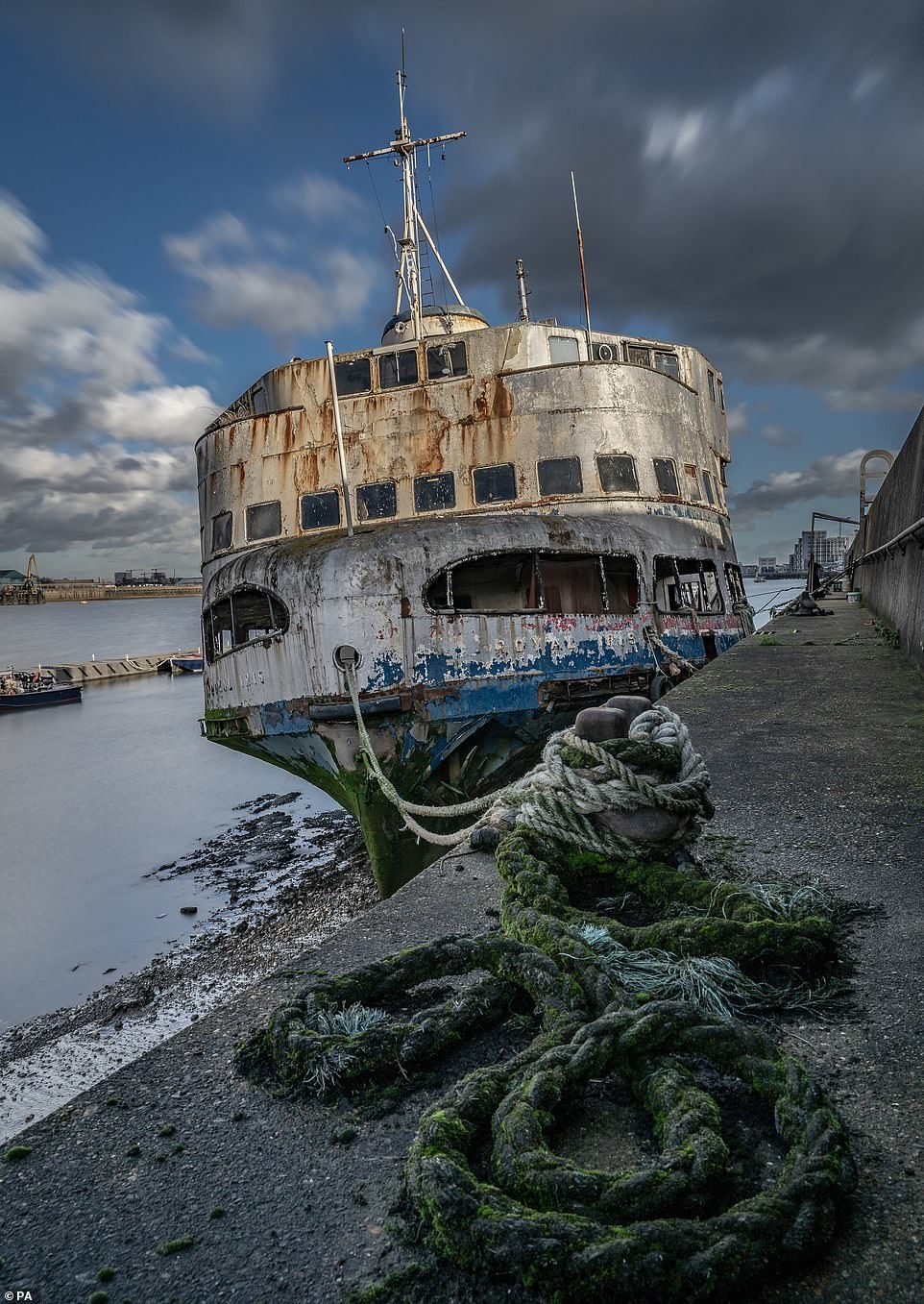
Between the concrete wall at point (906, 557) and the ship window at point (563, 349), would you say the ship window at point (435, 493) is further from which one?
the concrete wall at point (906, 557)

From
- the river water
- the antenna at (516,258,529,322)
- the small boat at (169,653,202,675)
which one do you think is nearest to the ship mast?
the antenna at (516,258,529,322)

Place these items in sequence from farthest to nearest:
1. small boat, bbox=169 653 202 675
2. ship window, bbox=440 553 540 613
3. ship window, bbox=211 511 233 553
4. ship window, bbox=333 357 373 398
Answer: small boat, bbox=169 653 202 675 → ship window, bbox=211 511 233 553 → ship window, bbox=333 357 373 398 → ship window, bbox=440 553 540 613

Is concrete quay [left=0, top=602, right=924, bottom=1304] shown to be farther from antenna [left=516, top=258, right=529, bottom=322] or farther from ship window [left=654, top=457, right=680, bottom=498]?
antenna [left=516, top=258, right=529, bottom=322]

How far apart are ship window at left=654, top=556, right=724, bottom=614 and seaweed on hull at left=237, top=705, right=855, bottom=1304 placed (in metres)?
10.1

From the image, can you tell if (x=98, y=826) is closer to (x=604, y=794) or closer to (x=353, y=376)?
(x=353, y=376)

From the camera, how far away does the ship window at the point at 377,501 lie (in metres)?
12.5

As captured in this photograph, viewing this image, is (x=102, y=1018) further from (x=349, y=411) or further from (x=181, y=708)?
(x=181, y=708)

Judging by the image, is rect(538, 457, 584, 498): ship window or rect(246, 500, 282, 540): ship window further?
rect(246, 500, 282, 540): ship window

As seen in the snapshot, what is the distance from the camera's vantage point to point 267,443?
42.4 feet

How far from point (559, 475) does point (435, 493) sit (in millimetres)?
2059

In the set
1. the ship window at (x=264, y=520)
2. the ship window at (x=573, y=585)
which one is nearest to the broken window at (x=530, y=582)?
the ship window at (x=573, y=585)

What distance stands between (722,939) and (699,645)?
1045cm

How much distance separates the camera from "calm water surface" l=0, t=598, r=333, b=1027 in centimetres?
1349

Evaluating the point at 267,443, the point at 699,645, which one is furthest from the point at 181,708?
the point at 699,645
